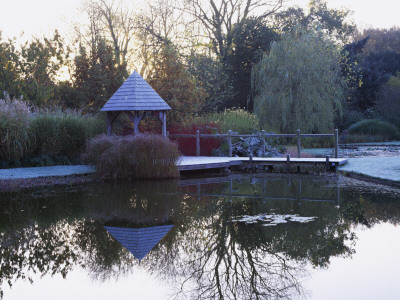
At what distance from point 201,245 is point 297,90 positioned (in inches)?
765

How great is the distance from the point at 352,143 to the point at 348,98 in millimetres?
3703

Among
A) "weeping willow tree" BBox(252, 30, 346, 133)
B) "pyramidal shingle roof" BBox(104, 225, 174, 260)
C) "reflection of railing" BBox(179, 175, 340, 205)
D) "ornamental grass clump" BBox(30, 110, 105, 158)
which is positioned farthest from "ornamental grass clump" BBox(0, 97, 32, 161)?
"weeping willow tree" BBox(252, 30, 346, 133)

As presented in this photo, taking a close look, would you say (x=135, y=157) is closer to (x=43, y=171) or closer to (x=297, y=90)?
(x=43, y=171)

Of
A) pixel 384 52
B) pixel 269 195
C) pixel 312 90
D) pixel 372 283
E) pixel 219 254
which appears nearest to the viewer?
pixel 372 283

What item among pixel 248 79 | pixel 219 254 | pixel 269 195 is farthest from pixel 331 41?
pixel 219 254

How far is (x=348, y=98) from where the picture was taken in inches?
1216

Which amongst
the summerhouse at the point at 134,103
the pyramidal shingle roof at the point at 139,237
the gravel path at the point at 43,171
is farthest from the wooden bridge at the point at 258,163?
the pyramidal shingle roof at the point at 139,237

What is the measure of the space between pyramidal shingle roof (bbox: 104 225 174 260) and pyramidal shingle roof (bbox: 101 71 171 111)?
9155mm

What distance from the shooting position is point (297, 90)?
83.6 feet

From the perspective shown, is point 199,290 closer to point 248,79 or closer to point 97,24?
point 248,79

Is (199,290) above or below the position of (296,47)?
below

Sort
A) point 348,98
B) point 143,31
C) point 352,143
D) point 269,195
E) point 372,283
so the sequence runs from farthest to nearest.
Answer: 1. point 143,31
2. point 348,98
3. point 352,143
4. point 269,195
5. point 372,283

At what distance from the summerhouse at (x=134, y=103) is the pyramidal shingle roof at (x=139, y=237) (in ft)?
29.2

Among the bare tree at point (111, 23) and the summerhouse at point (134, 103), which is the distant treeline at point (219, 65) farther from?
the summerhouse at point (134, 103)
